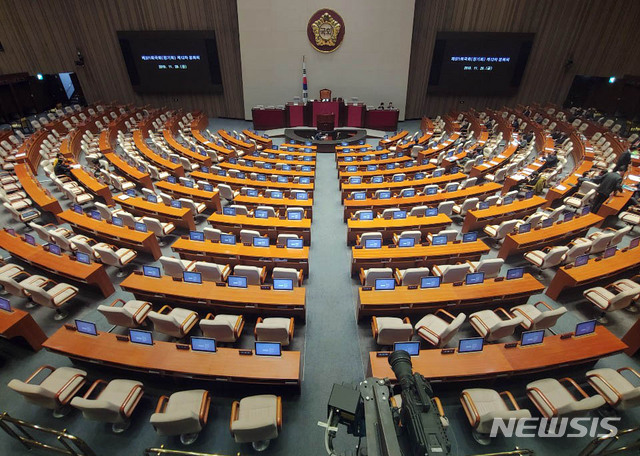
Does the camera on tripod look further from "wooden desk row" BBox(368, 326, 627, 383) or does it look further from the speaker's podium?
the speaker's podium

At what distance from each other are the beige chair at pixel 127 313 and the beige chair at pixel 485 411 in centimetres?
502

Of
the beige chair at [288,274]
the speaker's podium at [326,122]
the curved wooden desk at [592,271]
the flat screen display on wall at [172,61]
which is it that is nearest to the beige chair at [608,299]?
the curved wooden desk at [592,271]

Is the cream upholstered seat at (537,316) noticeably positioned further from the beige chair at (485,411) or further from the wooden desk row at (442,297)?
the beige chair at (485,411)

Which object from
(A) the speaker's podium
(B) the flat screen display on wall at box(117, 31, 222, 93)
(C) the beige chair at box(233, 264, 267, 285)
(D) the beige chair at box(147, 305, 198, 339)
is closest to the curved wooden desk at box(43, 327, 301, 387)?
(D) the beige chair at box(147, 305, 198, 339)

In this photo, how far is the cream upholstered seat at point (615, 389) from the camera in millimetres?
3926

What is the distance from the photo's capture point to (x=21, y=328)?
4992 millimetres

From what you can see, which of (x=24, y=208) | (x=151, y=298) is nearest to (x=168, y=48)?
(x=24, y=208)

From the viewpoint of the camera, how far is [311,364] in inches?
202

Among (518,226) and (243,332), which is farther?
(518,226)

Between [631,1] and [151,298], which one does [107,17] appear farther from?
[631,1]

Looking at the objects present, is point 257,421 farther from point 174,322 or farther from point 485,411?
point 485,411

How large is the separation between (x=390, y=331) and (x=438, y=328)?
87 cm

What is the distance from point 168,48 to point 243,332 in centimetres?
1952

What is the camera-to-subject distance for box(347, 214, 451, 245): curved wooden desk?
7.88 meters
